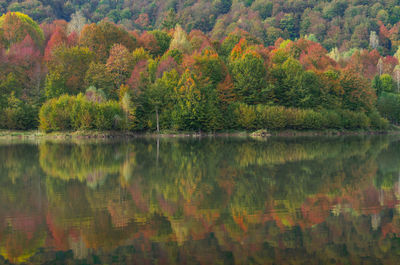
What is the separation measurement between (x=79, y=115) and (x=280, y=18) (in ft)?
434

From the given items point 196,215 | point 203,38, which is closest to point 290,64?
point 203,38

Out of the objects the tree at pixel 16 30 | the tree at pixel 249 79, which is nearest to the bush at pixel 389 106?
the tree at pixel 249 79

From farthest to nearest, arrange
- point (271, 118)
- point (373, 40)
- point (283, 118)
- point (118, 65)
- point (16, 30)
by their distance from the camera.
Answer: point (373, 40), point (16, 30), point (118, 65), point (283, 118), point (271, 118)

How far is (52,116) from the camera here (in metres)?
67.4

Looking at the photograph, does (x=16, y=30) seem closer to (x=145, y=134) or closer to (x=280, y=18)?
(x=145, y=134)

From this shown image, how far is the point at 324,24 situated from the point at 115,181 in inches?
6733

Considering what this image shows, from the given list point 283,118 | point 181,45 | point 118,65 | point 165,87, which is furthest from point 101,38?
point 283,118

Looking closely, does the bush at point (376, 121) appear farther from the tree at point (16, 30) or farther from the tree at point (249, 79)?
the tree at point (16, 30)

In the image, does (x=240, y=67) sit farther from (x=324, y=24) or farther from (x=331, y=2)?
(x=331, y=2)

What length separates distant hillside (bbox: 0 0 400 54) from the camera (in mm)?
168375

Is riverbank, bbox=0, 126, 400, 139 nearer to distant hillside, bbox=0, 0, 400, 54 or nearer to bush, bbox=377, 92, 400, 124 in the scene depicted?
bush, bbox=377, 92, 400, 124

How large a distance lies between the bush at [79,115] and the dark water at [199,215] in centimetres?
3947

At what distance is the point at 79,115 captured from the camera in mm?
66250

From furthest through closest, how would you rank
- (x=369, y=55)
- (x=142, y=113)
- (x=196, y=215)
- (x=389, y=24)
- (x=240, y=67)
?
(x=389, y=24)
(x=369, y=55)
(x=240, y=67)
(x=142, y=113)
(x=196, y=215)
